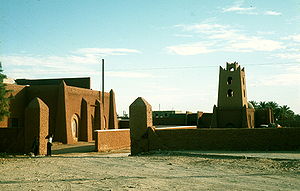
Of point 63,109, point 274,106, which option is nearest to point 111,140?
point 63,109

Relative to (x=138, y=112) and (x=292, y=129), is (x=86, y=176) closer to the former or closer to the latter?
(x=138, y=112)

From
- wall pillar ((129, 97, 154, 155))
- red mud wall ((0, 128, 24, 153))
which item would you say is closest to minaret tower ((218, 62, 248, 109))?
wall pillar ((129, 97, 154, 155))

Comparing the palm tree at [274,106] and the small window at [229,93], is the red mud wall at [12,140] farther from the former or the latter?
the palm tree at [274,106]

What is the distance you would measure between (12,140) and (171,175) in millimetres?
16023

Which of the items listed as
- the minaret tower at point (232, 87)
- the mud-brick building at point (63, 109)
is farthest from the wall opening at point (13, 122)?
the minaret tower at point (232, 87)

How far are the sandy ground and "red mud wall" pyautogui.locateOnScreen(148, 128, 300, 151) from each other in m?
3.35

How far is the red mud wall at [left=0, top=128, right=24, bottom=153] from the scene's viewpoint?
23641mm

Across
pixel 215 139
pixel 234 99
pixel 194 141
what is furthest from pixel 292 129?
pixel 234 99

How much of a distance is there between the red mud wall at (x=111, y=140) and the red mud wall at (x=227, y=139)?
5.21 m

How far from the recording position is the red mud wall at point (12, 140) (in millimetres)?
23641

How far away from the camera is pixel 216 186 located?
9.91 m

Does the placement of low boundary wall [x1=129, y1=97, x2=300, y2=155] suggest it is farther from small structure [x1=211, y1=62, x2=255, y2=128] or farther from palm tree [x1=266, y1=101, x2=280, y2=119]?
palm tree [x1=266, y1=101, x2=280, y2=119]

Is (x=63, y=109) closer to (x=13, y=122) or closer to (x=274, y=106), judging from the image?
(x=13, y=122)

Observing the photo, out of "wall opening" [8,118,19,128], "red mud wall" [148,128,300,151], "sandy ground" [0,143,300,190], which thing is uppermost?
"wall opening" [8,118,19,128]
